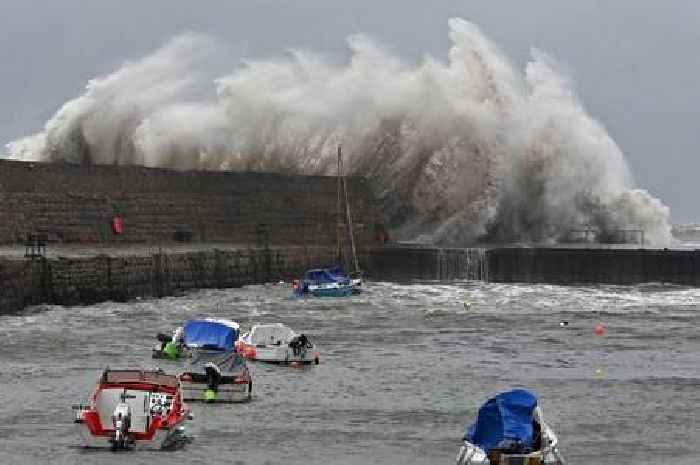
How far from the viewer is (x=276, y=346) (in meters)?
28.4

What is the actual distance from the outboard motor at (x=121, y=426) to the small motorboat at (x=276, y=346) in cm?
880

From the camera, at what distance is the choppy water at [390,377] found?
19.7 metres

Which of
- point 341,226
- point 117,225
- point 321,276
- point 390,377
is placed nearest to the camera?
point 390,377

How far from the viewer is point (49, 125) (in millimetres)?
66500

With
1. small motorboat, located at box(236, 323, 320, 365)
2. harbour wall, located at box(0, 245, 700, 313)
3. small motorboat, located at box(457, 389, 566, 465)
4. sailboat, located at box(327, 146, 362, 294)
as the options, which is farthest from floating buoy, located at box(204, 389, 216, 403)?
sailboat, located at box(327, 146, 362, 294)

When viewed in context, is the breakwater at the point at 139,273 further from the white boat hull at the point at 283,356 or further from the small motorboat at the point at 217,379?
the small motorboat at the point at 217,379

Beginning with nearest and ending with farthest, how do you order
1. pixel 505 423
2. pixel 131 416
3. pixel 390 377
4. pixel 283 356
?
pixel 505 423, pixel 131 416, pixel 390 377, pixel 283 356

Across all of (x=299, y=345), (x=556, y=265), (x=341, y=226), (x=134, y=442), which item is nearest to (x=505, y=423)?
(x=134, y=442)

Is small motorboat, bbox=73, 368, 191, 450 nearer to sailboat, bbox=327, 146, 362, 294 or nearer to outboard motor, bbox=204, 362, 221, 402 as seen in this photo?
outboard motor, bbox=204, 362, 221, 402

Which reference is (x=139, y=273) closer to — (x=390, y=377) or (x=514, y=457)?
(x=390, y=377)

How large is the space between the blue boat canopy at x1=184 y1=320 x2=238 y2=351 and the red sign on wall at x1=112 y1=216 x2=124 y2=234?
19.9m

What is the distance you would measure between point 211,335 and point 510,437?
11.3 metres

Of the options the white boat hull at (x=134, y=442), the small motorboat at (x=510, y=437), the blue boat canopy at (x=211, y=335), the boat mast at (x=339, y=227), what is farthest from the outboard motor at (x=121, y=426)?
the boat mast at (x=339, y=227)

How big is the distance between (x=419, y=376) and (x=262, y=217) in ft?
87.6
